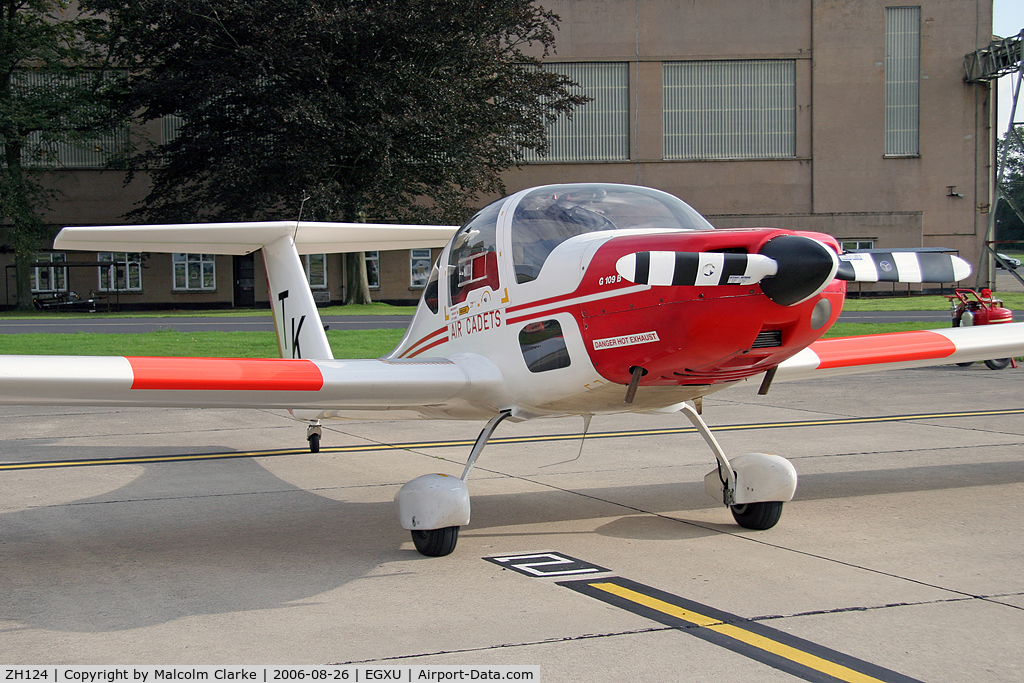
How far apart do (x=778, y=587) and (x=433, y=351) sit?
3208 millimetres

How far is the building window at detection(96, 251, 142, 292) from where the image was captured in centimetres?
4406

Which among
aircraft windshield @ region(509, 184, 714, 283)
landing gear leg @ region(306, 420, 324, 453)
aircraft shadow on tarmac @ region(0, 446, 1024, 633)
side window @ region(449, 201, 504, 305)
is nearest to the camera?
aircraft shadow on tarmac @ region(0, 446, 1024, 633)

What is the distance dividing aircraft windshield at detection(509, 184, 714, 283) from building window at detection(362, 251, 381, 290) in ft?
130

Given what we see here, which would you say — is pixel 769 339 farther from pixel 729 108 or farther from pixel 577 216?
pixel 729 108

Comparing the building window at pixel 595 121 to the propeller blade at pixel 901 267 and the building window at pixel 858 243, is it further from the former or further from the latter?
the propeller blade at pixel 901 267

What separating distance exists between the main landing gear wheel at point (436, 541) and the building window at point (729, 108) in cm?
3965

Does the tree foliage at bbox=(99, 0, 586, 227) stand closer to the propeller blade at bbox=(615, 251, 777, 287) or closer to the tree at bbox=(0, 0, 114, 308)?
the tree at bbox=(0, 0, 114, 308)

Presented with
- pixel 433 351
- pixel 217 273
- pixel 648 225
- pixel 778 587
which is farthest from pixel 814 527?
pixel 217 273

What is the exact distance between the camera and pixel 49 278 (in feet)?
147

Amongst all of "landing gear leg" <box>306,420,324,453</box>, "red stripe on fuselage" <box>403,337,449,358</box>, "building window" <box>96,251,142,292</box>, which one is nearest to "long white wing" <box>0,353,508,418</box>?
"red stripe on fuselage" <box>403,337,449,358</box>

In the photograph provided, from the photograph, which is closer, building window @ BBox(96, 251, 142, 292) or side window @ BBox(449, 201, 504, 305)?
side window @ BBox(449, 201, 504, 305)

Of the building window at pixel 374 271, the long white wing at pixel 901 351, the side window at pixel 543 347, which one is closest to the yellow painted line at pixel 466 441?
the long white wing at pixel 901 351

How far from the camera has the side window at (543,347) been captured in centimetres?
552

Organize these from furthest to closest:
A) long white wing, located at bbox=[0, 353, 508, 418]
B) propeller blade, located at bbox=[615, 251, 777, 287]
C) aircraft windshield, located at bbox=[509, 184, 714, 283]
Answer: aircraft windshield, located at bbox=[509, 184, 714, 283] < long white wing, located at bbox=[0, 353, 508, 418] < propeller blade, located at bbox=[615, 251, 777, 287]
